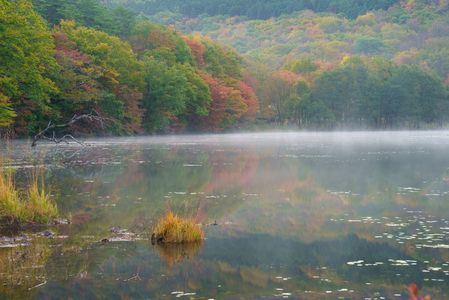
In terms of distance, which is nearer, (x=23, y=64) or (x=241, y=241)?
(x=241, y=241)

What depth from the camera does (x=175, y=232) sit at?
1644 centimetres

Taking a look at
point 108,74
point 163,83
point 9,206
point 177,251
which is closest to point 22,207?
point 9,206

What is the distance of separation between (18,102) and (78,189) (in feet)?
103

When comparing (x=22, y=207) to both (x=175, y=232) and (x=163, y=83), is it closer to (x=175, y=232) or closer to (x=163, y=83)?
(x=175, y=232)

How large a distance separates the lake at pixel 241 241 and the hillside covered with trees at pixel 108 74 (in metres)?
23.7

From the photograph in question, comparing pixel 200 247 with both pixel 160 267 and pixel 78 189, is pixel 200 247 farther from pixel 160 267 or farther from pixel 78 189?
pixel 78 189

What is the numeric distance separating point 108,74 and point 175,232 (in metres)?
62.9

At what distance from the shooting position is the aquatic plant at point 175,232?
54.0ft

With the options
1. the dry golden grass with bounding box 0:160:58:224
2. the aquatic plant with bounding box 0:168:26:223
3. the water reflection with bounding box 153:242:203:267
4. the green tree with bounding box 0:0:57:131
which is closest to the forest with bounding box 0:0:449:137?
the green tree with bounding box 0:0:57:131

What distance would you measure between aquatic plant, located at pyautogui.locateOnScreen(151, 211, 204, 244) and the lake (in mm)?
323

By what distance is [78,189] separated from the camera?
27.1 metres

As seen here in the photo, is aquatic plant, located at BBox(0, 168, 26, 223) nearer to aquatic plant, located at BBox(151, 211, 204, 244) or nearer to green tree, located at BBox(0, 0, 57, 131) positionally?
aquatic plant, located at BBox(151, 211, 204, 244)

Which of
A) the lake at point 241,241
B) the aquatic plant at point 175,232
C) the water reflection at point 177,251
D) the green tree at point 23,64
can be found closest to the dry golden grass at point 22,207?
the lake at point 241,241

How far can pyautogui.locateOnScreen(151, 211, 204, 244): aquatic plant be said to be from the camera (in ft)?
54.0
